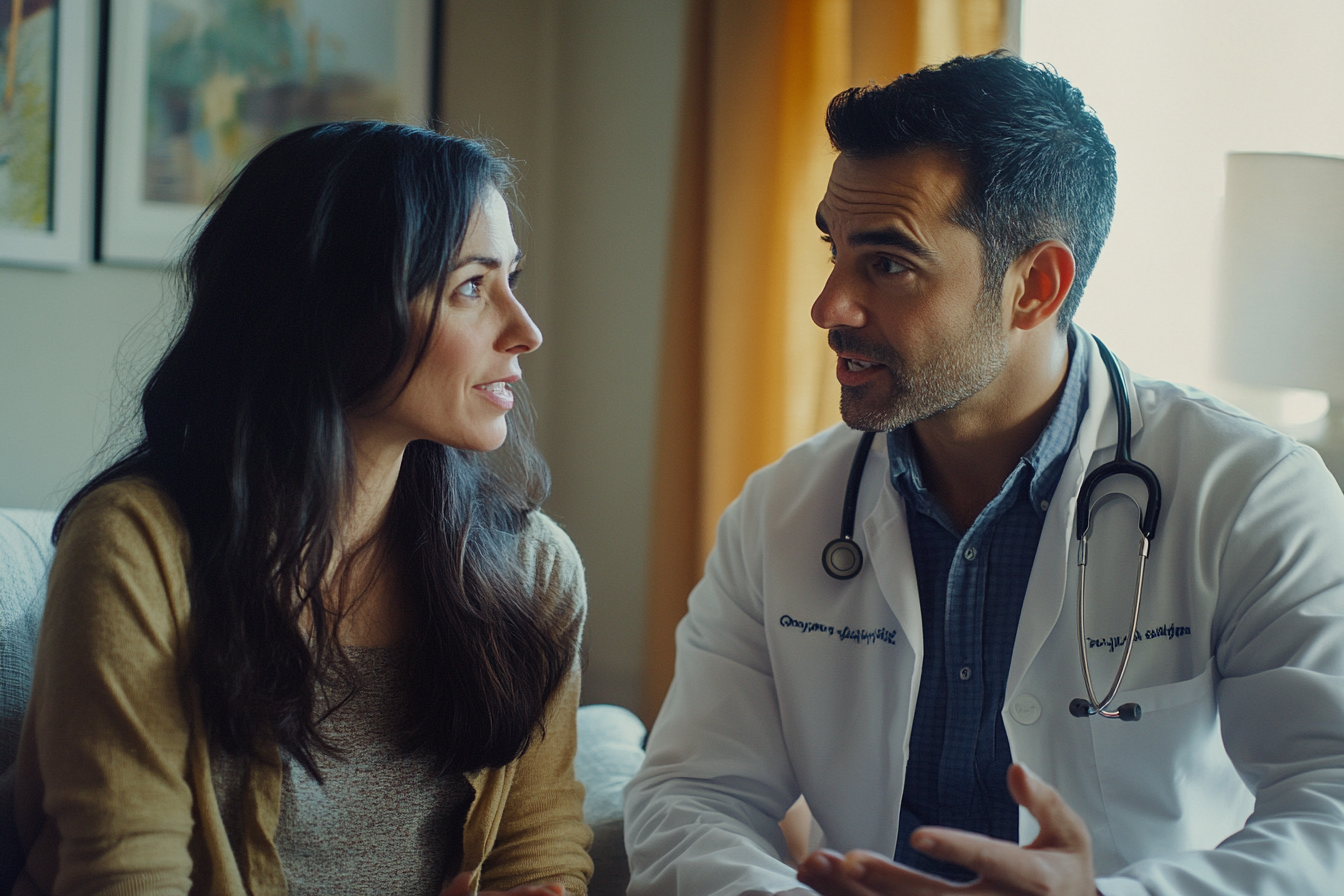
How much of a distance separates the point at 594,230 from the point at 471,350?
5.62ft

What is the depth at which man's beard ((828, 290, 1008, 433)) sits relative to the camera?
1409 millimetres

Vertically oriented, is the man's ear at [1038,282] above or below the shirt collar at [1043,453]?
above

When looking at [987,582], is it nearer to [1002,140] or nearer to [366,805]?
[1002,140]

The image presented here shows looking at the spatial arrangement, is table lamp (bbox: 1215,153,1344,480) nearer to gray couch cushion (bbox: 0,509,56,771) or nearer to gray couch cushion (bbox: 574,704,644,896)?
gray couch cushion (bbox: 574,704,644,896)

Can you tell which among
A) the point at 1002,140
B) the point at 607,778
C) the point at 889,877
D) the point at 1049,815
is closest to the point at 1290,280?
the point at 1002,140

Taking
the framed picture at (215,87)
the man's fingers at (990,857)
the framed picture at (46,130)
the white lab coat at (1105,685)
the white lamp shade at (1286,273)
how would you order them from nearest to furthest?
the man's fingers at (990,857), the white lab coat at (1105,685), the white lamp shade at (1286,273), the framed picture at (46,130), the framed picture at (215,87)

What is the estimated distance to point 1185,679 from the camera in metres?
1.28

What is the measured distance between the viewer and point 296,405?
3.98 feet

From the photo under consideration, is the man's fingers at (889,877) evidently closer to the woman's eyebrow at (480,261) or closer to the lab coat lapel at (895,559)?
the lab coat lapel at (895,559)

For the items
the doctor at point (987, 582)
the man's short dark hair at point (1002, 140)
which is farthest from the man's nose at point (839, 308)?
the man's short dark hair at point (1002, 140)

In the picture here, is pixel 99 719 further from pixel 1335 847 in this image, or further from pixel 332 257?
pixel 1335 847

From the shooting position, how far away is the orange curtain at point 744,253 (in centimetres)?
220

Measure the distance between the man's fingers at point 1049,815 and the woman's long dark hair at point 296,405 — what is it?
61cm

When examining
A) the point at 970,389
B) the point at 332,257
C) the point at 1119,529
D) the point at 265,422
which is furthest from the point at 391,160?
the point at 1119,529
